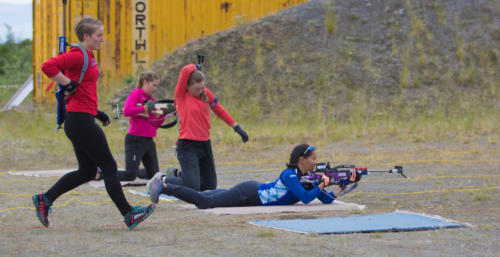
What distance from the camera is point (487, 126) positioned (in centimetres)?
1694

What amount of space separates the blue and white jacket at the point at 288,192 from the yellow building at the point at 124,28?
16510 mm

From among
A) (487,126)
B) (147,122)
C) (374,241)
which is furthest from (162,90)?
(374,241)

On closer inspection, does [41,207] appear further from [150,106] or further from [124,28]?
[124,28]

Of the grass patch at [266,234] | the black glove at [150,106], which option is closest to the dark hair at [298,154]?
the grass patch at [266,234]

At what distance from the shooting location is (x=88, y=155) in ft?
19.1

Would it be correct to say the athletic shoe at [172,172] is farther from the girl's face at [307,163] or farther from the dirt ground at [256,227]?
the girl's face at [307,163]

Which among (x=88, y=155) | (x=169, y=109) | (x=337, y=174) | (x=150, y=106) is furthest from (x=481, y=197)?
(x=88, y=155)

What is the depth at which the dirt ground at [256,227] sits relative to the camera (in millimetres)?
4930

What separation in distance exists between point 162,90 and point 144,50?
1.55 m

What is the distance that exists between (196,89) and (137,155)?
5.13ft

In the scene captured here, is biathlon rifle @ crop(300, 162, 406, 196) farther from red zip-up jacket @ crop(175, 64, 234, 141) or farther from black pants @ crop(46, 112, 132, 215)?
black pants @ crop(46, 112, 132, 215)

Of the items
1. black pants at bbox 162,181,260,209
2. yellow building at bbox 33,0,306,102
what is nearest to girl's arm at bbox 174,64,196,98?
black pants at bbox 162,181,260,209

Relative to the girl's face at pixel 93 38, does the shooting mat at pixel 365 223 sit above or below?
below

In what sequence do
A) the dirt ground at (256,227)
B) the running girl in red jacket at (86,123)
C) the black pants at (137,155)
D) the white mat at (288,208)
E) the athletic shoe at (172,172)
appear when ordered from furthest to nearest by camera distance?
the black pants at (137,155) → the athletic shoe at (172,172) → the white mat at (288,208) → the running girl in red jacket at (86,123) → the dirt ground at (256,227)
